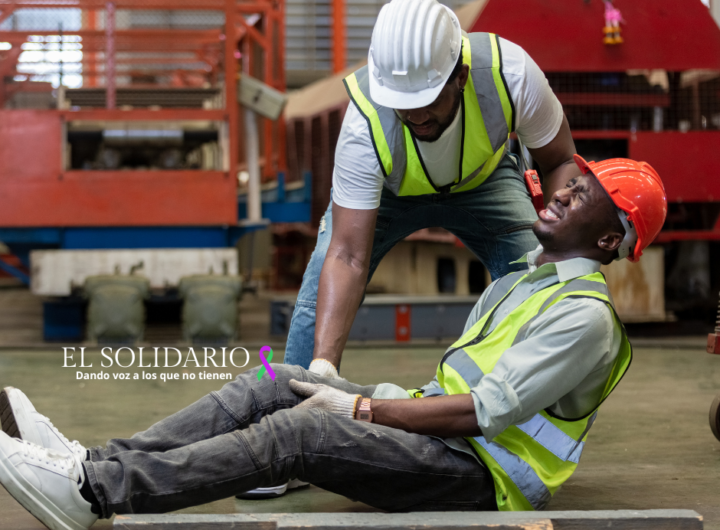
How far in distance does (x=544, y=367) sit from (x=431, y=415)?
309 millimetres

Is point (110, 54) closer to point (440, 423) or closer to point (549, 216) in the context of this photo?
point (549, 216)

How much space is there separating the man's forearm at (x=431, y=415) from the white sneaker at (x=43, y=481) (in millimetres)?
763

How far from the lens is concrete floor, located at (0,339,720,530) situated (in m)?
2.62

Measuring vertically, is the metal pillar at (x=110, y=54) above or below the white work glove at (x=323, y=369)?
above

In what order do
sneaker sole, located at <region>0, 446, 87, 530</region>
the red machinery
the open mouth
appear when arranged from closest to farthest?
sneaker sole, located at <region>0, 446, 87, 530</region>
the open mouth
the red machinery

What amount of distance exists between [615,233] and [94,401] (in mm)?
3124

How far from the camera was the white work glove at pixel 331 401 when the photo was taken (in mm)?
2113

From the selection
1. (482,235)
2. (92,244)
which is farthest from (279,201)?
(482,235)

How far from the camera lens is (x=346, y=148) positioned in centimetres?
268

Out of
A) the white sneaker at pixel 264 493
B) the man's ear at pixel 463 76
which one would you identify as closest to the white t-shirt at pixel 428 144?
the man's ear at pixel 463 76

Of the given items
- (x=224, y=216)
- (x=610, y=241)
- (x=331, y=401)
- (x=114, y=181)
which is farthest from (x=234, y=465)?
(x=114, y=181)

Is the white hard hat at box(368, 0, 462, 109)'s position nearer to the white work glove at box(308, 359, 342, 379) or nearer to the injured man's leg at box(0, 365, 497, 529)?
the white work glove at box(308, 359, 342, 379)

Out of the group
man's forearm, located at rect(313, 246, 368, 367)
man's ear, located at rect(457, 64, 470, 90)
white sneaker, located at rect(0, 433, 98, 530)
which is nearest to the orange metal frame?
man's forearm, located at rect(313, 246, 368, 367)

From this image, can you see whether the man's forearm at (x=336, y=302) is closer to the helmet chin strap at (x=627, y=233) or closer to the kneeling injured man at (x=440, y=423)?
the kneeling injured man at (x=440, y=423)
